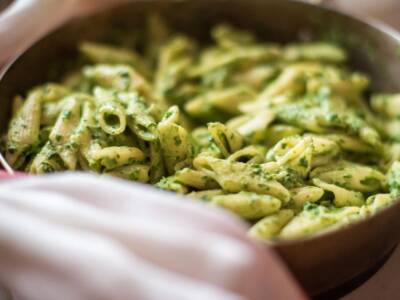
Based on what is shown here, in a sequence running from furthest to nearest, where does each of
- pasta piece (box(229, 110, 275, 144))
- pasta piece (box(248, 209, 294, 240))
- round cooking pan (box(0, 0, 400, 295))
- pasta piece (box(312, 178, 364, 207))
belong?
round cooking pan (box(0, 0, 400, 295)) → pasta piece (box(229, 110, 275, 144)) → pasta piece (box(312, 178, 364, 207)) → pasta piece (box(248, 209, 294, 240))

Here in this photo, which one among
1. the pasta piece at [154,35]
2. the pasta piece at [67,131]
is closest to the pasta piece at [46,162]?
the pasta piece at [67,131]

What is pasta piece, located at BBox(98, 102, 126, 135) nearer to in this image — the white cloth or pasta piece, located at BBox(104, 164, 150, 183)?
pasta piece, located at BBox(104, 164, 150, 183)

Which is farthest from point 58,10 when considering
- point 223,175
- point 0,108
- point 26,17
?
point 223,175

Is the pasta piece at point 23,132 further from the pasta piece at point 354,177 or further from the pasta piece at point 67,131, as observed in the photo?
the pasta piece at point 354,177

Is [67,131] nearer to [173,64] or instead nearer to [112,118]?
[112,118]

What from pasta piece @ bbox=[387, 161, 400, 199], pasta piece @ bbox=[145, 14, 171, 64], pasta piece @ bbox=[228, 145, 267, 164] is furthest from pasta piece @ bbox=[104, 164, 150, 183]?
pasta piece @ bbox=[145, 14, 171, 64]

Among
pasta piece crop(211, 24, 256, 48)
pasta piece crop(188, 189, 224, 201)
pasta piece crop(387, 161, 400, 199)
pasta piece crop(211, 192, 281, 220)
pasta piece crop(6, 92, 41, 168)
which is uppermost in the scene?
pasta piece crop(6, 92, 41, 168)

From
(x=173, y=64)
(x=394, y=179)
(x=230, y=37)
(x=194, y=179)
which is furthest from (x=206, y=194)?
(x=230, y=37)
